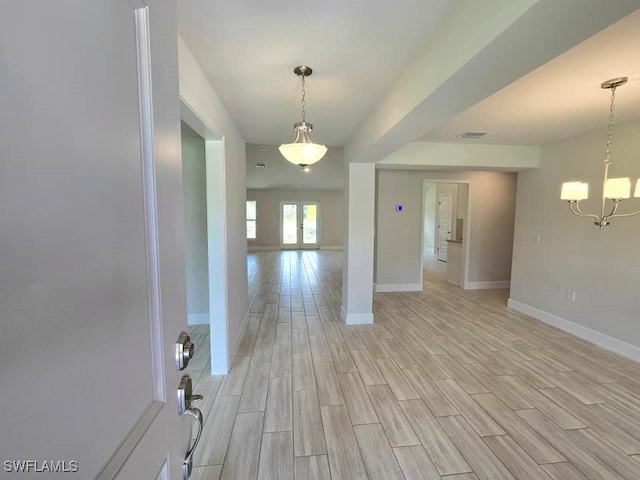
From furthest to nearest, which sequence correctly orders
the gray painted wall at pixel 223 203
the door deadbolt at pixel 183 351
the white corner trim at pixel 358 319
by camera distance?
the white corner trim at pixel 358 319 → the gray painted wall at pixel 223 203 → the door deadbolt at pixel 183 351

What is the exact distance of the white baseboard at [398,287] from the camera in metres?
5.47

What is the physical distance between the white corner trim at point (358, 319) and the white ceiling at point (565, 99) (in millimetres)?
2443

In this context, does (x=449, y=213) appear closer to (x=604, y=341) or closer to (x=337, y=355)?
(x=604, y=341)

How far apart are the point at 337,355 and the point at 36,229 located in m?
A: 2.92

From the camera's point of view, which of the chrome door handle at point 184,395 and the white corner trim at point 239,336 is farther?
→ the white corner trim at point 239,336

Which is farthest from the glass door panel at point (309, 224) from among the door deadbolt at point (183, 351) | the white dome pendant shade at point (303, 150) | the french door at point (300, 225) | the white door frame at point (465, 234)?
the door deadbolt at point (183, 351)

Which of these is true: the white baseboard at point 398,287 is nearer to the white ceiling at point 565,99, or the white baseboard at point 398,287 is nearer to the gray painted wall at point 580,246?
the gray painted wall at point 580,246

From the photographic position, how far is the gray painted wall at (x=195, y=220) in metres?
3.64

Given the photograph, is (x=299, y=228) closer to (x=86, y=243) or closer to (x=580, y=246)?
(x=580, y=246)

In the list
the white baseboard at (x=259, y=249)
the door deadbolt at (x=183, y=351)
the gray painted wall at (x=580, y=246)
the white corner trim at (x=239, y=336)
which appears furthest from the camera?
the white baseboard at (x=259, y=249)

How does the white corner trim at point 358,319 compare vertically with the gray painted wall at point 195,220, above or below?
below

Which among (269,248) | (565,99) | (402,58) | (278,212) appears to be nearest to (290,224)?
(278,212)

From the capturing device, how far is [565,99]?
2420mm

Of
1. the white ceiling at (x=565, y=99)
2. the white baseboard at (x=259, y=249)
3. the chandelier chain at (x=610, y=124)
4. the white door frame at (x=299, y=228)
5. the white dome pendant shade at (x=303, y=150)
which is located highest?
the white ceiling at (x=565, y=99)
